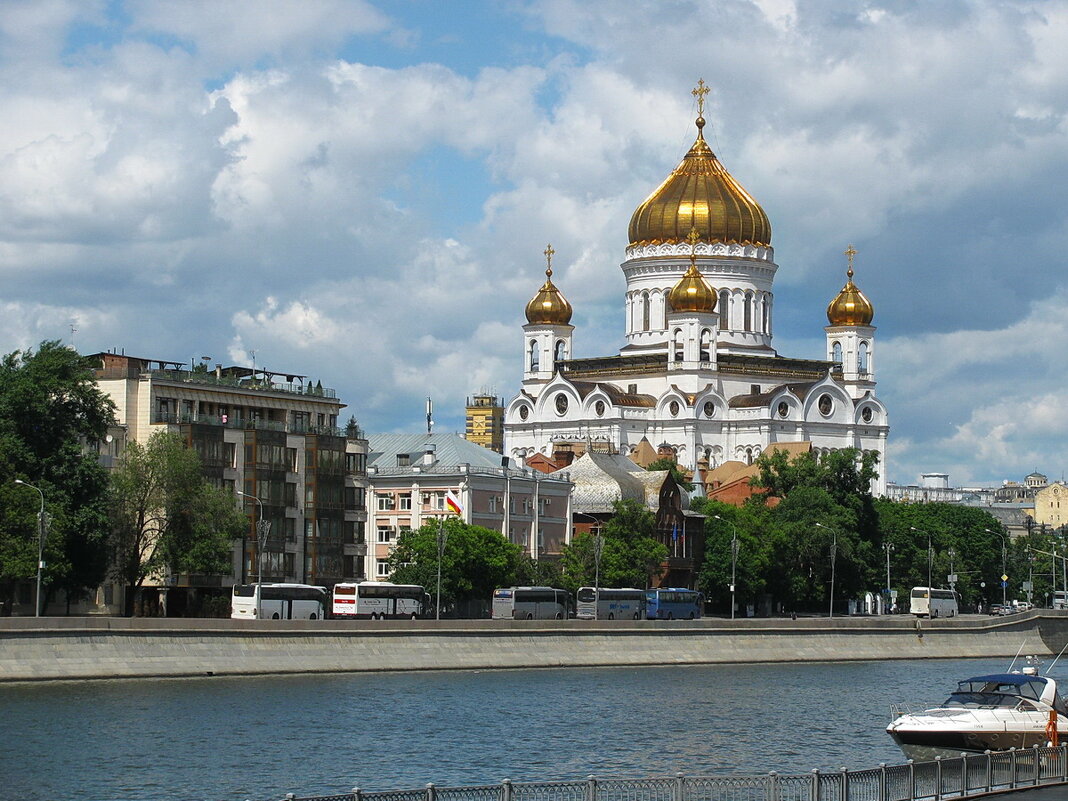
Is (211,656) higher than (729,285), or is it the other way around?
(729,285)

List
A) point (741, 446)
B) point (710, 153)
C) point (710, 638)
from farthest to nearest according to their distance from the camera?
1. point (710, 153)
2. point (741, 446)
3. point (710, 638)

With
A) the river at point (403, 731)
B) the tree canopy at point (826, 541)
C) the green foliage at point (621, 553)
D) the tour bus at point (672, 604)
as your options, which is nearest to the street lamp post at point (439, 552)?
the river at point (403, 731)

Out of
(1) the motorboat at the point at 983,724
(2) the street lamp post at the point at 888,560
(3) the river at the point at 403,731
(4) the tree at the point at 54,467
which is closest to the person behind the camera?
(3) the river at the point at 403,731

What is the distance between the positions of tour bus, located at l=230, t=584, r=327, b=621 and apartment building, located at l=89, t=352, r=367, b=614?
Answer: 4.41 metres

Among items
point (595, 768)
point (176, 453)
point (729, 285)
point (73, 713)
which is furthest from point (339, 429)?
point (729, 285)

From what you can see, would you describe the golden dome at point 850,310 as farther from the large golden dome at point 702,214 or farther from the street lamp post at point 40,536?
the street lamp post at point 40,536

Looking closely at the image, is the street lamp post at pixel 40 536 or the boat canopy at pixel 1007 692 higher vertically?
the street lamp post at pixel 40 536

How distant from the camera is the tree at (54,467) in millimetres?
72875

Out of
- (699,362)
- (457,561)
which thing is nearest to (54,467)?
(457,561)

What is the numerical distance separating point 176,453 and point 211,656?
1437 cm

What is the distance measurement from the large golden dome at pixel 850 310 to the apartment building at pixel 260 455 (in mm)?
77251

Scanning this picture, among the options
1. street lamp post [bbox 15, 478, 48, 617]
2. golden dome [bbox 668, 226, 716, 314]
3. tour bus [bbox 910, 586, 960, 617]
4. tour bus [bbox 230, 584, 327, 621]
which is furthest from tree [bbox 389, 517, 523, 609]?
golden dome [bbox 668, 226, 716, 314]

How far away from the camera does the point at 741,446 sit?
518 ft

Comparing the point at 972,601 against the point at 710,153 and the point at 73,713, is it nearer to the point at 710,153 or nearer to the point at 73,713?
the point at 710,153
